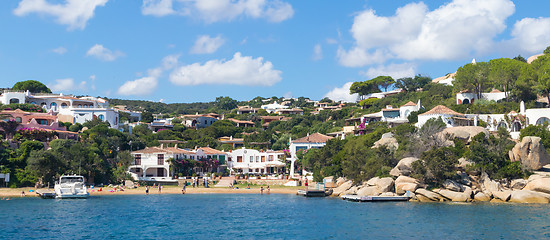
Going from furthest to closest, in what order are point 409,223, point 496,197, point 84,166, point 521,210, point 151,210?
point 84,166 → point 496,197 → point 151,210 → point 521,210 → point 409,223

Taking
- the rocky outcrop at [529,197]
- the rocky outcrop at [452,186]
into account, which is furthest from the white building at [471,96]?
the rocky outcrop at [529,197]

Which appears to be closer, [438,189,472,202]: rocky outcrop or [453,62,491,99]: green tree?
[438,189,472,202]: rocky outcrop

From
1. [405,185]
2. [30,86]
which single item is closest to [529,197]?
[405,185]

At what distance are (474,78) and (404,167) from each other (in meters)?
36.5

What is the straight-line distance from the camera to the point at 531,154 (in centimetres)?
5216

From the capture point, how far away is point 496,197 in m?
50.1

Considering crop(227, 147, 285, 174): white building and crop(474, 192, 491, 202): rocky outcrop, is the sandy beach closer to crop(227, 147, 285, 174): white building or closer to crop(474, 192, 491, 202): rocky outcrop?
crop(227, 147, 285, 174): white building

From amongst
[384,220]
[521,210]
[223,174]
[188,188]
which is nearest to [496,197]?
[521,210]

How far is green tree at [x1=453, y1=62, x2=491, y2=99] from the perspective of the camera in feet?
271

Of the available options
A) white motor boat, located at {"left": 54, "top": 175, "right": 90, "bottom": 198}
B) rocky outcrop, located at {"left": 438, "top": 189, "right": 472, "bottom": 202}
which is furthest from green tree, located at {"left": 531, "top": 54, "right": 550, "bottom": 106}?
white motor boat, located at {"left": 54, "top": 175, "right": 90, "bottom": 198}

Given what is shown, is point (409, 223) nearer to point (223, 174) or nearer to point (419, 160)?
point (419, 160)

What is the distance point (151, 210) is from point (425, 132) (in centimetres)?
3058

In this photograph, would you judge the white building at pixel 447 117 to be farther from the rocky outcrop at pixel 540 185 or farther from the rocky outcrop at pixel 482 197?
the rocky outcrop at pixel 540 185

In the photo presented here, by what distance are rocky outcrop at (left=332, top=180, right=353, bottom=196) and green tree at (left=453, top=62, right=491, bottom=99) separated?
109ft
